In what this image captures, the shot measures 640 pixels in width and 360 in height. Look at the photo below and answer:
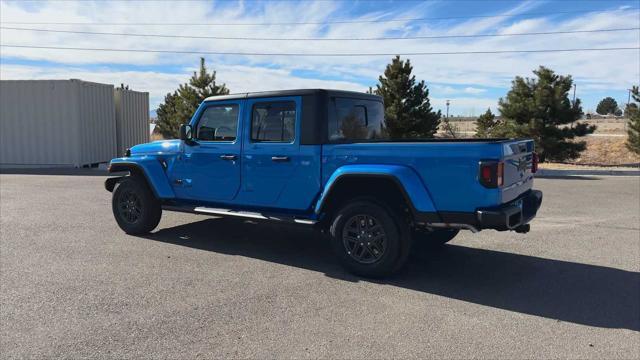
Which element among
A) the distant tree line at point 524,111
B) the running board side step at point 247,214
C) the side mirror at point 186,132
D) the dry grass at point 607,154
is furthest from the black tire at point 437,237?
the dry grass at point 607,154

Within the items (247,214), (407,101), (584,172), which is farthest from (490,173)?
(407,101)

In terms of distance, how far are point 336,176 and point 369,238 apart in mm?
729

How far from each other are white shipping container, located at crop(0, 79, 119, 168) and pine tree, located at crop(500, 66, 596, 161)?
17.3 meters

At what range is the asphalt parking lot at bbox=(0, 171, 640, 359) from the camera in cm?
365

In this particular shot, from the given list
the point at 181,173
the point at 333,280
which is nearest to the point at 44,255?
the point at 181,173

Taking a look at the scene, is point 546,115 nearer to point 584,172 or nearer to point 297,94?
point 584,172

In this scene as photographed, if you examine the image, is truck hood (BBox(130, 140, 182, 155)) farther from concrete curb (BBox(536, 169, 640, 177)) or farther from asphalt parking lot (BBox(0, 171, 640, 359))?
concrete curb (BBox(536, 169, 640, 177))

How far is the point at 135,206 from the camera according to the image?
712 centimetres

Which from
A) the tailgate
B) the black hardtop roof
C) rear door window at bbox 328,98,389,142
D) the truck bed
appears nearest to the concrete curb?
rear door window at bbox 328,98,389,142

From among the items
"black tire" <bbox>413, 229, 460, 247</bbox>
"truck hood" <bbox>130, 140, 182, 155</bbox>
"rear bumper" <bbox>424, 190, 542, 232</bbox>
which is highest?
"truck hood" <bbox>130, 140, 182, 155</bbox>

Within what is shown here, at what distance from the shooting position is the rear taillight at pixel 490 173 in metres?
4.38

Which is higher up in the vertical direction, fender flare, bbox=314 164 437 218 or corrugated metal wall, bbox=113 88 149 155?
corrugated metal wall, bbox=113 88 149 155

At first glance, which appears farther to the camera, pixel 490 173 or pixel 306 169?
pixel 306 169

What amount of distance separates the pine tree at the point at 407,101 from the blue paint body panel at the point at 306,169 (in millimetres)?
15789
